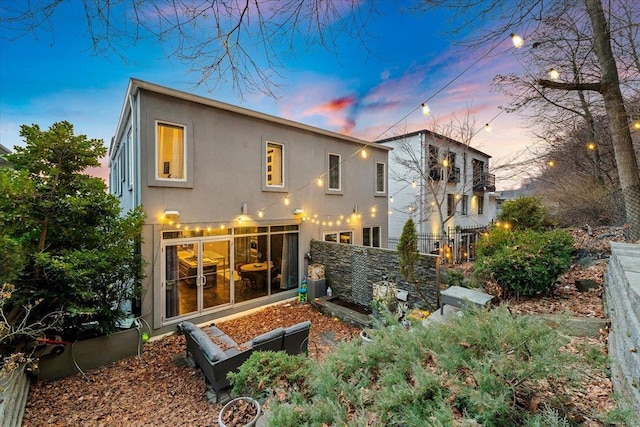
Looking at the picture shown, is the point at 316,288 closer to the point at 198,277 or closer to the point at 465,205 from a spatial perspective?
the point at 198,277

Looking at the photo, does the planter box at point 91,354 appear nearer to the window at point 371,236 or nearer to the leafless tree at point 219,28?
the leafless tree at point 219,28

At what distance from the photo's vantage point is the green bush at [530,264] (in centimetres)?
484

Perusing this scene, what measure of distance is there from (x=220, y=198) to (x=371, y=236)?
651 cm

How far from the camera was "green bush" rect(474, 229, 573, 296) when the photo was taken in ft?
15.9

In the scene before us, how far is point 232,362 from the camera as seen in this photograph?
13.3 ft

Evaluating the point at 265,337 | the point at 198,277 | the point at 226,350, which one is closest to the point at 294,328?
the point at 265,337

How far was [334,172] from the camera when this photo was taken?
9984mm

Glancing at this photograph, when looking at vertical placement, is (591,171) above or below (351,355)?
above

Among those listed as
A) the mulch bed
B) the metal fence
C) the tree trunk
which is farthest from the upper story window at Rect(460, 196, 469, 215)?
the tree trunk

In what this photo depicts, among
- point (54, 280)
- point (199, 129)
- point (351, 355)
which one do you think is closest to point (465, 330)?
point (351, 355)

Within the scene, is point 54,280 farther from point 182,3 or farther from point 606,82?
point 606,82

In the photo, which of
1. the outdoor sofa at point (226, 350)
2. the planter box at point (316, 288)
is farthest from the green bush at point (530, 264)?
the planter box at point (316, 288)

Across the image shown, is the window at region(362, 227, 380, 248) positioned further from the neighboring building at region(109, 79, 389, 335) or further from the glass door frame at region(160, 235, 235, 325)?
the glass door frame at region(160, 235, 235, 325)

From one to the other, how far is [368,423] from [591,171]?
515 inches
